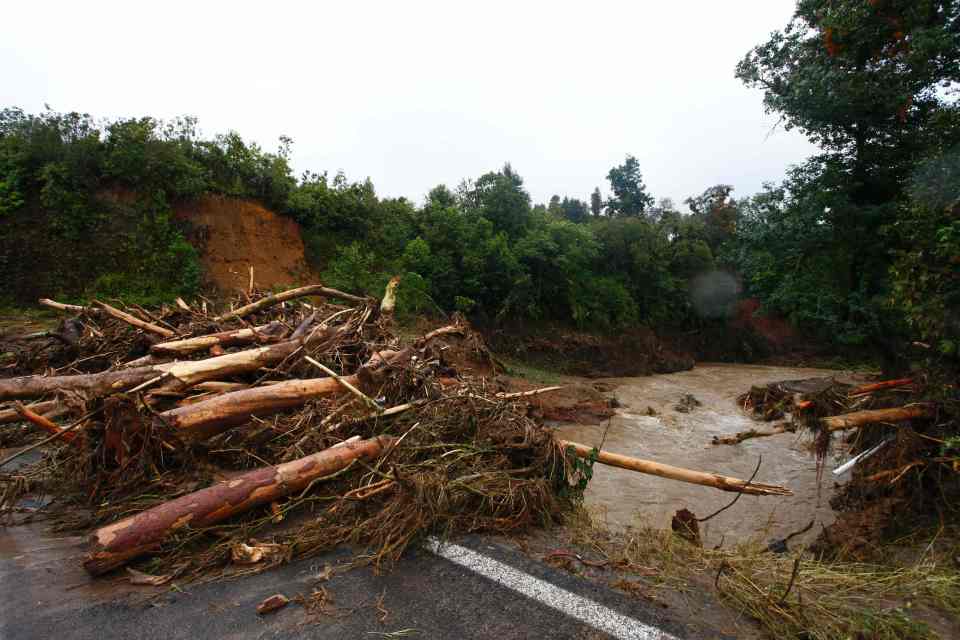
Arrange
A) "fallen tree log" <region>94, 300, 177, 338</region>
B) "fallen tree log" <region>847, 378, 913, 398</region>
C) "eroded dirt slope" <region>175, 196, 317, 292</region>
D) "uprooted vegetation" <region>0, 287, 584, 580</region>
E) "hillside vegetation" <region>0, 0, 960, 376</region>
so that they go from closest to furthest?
1. "uprooted vegetation" <region>0, 287, 584, 580</region>
2. "fallen tree log" <region>847, 378, 913, 398</region>
3. "fallen tree log" <region>94, 300, 177, 338</region>
4. "hillside vegetation" <region>0, 0, 960, 376</region>
5. "eroded dirt slope" <region>175, 196, 317, 292</region>

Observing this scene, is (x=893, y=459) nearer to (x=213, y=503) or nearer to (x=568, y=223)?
(x=213, y=503)

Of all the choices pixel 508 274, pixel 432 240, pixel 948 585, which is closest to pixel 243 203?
pixel 432 240

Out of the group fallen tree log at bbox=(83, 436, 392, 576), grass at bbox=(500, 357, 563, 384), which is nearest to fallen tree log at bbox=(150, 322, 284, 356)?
fallen tree log at bbox=(83, 436, 392, 576)

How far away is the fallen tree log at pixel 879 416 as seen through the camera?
4.16 meters

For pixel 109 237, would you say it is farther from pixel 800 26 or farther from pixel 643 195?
pixel 643 195

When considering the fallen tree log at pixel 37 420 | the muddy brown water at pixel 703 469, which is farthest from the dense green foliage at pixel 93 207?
the muddy brown water at pixel 703 469

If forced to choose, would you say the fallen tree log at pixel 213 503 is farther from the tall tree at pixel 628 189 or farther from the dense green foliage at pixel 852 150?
the tall tree at pixel 628 189

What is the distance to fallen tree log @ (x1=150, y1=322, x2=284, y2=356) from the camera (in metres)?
4.91

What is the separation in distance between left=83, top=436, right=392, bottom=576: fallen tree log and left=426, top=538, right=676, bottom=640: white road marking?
940mm

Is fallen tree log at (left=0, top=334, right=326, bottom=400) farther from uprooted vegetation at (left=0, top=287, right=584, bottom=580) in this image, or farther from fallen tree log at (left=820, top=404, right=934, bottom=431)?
fallen tree log at (left=820, top=404, right=934, bottom=431)

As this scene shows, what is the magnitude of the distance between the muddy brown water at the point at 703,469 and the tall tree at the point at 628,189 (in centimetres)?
2988

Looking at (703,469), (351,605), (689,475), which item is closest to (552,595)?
(351,605)

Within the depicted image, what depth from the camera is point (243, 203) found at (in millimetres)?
16234

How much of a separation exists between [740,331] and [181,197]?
82.5 feet
